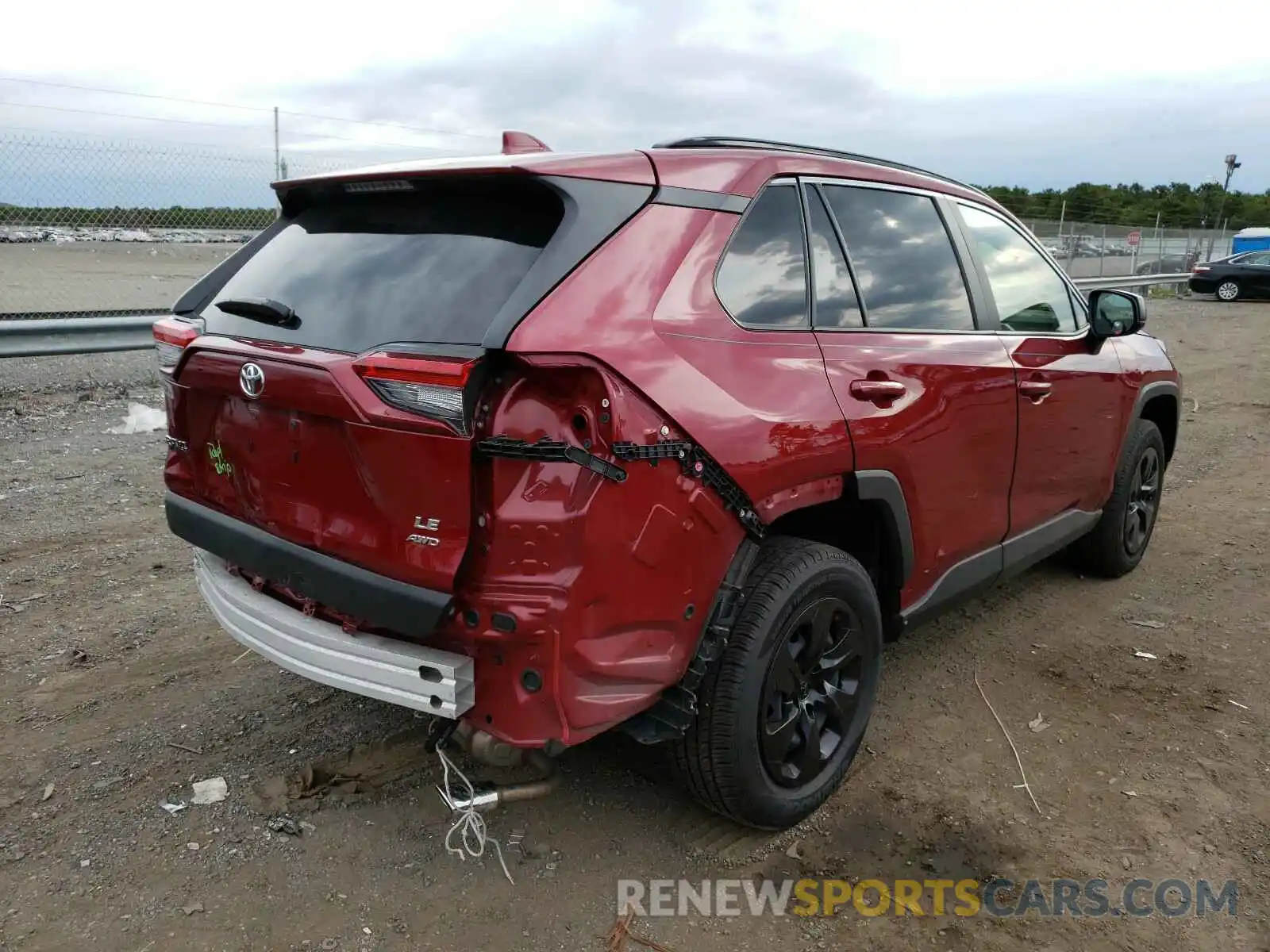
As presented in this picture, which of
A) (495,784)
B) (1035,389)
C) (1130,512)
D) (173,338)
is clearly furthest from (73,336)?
(1130,512)

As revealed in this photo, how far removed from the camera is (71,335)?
7461 mm

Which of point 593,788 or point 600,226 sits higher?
point 600,226

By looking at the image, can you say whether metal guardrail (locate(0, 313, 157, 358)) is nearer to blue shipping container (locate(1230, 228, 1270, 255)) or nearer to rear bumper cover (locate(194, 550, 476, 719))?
rear bumper cover (locate(194, 550, 476, 719))

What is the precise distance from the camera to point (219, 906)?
2457mm

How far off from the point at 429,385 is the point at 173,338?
3.95ft

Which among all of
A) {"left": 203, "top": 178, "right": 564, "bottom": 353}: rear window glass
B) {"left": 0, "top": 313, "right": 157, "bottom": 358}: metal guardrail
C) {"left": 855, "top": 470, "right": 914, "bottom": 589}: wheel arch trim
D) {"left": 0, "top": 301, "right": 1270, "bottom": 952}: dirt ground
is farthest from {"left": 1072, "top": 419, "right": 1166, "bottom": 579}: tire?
{"left": 0, "top": 313, "right": 157, "bottom": 358}: metal guardrail

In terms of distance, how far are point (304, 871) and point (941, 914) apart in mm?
1742

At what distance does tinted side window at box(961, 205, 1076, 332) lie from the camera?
145 inches

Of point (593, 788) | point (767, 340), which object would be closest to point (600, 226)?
point (767, 340)

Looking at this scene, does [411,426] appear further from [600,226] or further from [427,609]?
[600,226]

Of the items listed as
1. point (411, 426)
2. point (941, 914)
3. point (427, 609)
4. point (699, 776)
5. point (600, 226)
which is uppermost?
point (600, 226)

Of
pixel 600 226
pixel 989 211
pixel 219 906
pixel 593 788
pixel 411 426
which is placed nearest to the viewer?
pixel 411 426

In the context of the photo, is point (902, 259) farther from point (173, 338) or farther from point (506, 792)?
point (173, 338)

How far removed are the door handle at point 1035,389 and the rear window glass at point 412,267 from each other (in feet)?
7.01
